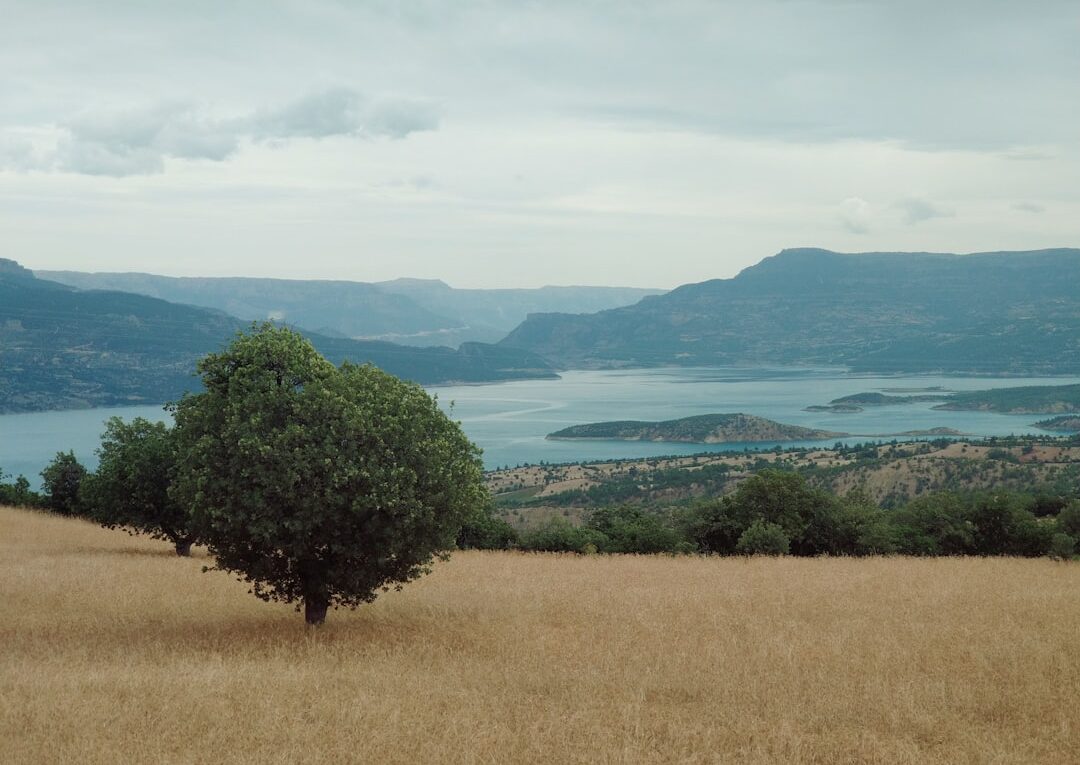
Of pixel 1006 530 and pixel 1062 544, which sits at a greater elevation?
pixel 1006 530

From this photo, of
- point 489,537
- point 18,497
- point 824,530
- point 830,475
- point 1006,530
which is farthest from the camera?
point 830,475

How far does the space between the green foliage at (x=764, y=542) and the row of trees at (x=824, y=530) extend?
1.22 meters

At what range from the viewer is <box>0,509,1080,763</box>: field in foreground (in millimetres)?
10328

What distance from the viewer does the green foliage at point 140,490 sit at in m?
35.8

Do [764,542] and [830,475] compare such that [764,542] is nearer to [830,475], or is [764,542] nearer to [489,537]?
[489,537]

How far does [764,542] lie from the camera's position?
40.8m

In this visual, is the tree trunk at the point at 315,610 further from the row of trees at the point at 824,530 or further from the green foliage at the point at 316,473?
the row of trees at the point at 824,530

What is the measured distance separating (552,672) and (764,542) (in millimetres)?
28152

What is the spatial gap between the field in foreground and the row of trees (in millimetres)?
17703

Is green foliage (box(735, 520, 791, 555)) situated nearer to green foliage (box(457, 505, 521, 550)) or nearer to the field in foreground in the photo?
green foliage (box(457, 505, 521, 550))

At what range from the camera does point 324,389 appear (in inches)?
689

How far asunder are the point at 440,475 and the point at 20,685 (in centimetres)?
731

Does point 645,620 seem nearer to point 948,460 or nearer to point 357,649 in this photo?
point 357,649

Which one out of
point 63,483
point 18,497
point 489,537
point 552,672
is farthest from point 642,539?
point 18,497
